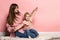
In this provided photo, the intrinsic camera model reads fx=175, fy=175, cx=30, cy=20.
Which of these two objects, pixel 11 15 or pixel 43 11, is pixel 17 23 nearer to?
pixel 11 15

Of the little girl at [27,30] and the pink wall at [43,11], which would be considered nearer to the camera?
the little girl at [27,30]

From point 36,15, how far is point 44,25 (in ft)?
0.35

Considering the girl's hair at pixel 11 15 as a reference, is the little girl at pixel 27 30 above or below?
below

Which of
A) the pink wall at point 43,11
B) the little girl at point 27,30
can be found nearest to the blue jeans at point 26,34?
the little girl at point 27,30

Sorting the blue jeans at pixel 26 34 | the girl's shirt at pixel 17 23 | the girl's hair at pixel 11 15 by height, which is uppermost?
the girl's hair at pixel 11 15

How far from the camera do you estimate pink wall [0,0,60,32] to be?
1462 millimetres

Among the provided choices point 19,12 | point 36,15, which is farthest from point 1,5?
point 36,15

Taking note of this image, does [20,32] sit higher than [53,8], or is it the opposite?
[53,8]

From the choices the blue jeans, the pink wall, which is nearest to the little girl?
the blue jeans

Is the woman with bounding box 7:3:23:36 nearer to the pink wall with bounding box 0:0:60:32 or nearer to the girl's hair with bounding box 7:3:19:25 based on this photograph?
the girl's hair with bounding box 7:3:19:25

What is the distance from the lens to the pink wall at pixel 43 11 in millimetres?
1462

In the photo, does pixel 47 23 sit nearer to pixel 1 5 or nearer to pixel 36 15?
pixel 36 15

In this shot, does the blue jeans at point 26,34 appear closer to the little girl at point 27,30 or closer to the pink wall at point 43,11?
the little girl at point 27,30

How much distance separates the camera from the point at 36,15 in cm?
146
